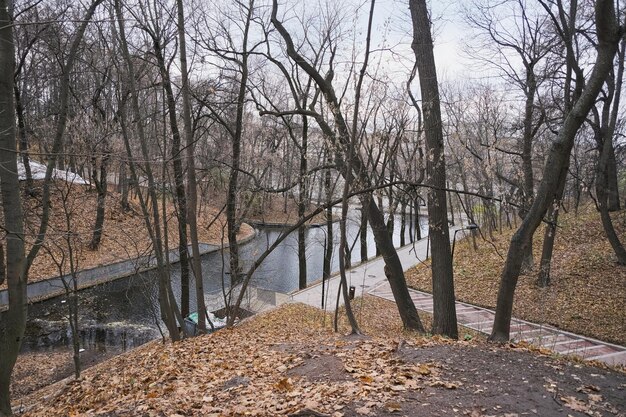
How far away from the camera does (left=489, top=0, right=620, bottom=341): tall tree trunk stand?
185 inches

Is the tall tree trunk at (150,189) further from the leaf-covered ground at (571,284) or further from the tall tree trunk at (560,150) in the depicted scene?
the leaf-covered ground at (571,284)

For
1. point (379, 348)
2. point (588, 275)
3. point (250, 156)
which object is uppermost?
point (250, 156)

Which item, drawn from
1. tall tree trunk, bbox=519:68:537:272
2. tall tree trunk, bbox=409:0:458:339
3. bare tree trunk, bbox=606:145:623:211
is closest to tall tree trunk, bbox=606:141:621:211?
bare tree trunk, bbox=606:145:623:211

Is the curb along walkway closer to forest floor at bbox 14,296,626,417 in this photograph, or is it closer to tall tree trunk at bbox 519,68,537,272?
tall tree trunk at bbox 519,68,537,272

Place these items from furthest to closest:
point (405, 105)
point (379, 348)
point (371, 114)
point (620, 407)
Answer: point (405, 105)
point (371, 114)
point (379, 348)
point (620, 407)

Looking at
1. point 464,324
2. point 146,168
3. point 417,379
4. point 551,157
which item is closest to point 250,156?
point 146,168

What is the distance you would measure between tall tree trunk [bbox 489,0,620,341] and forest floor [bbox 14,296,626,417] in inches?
28.9

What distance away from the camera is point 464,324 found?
35.4ft

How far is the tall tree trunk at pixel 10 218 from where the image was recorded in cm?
503

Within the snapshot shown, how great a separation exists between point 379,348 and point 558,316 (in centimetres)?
776

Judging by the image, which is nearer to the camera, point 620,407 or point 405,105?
point 620,407

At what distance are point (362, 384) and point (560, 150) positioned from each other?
383cm

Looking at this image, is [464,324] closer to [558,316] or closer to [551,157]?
[558,316]

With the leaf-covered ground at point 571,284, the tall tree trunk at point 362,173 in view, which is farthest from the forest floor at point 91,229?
the leaf-covered ground at point 571,284
